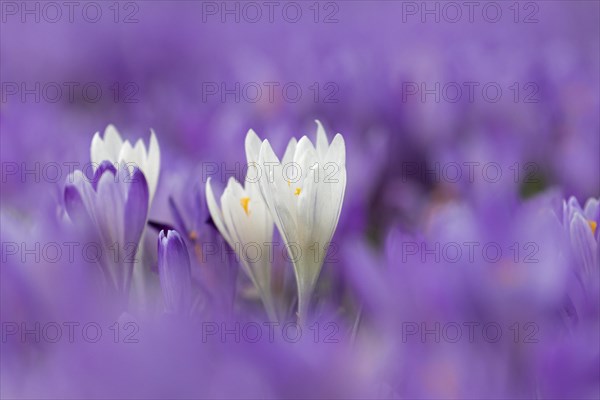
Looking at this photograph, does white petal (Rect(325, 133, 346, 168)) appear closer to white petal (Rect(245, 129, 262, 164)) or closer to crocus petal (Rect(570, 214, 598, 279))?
white petal (Rect(245, 129, 262, 164))

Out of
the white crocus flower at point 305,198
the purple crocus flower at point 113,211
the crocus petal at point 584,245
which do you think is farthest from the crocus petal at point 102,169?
the crocus petal at point 584,245

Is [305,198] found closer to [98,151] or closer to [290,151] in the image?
[290,151]

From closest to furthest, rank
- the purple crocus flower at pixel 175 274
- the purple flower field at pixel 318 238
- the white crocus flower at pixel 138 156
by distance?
the purple flower field at pixel 318 238
the purple crocus flower at pixel 175 274
the white crocus flower at pixel 138 156

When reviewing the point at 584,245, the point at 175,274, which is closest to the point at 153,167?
the point at 175,274

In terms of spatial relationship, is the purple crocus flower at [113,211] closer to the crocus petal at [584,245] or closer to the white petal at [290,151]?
the white petal at [290,151]

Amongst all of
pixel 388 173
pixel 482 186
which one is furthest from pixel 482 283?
pixel 388 173

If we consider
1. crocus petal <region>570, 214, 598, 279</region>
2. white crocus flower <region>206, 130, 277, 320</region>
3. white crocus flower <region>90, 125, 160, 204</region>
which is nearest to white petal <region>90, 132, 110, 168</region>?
white crocus flower <region>90, 125, 160, 204</region>

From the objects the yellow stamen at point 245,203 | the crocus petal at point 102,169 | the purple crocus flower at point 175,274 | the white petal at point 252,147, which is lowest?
the purple crocus flower at point 175,274

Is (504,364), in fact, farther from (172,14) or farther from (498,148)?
(172,14)
